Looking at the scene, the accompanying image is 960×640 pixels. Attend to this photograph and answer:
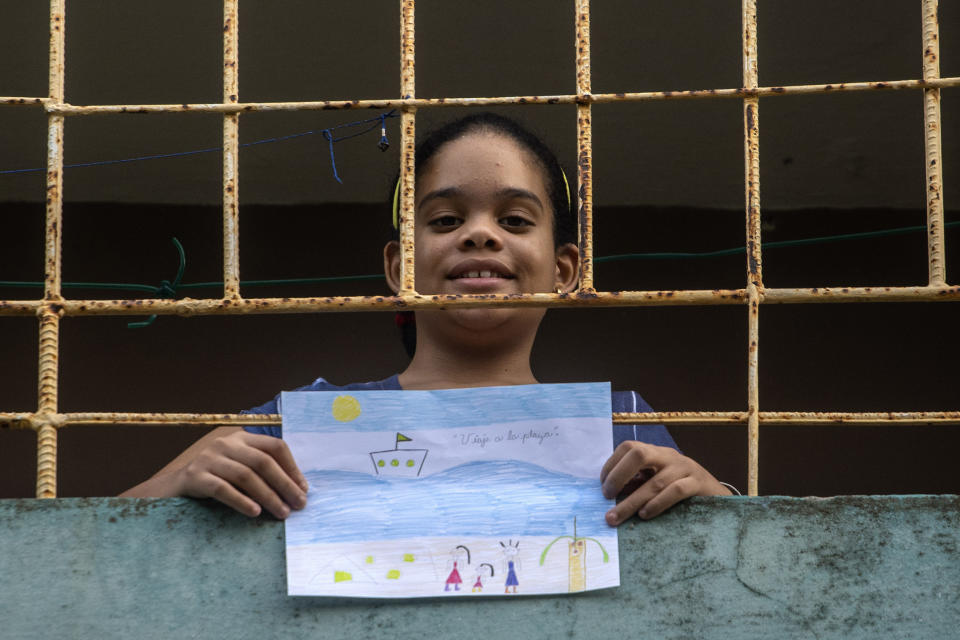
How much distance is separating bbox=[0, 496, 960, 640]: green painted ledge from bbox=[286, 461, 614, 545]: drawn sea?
6 cm

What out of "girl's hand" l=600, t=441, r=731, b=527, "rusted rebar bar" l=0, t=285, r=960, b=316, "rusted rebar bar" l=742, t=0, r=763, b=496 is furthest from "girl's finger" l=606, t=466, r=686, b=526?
"rusted rebar bar" l=0, t=285, r=960, b=316

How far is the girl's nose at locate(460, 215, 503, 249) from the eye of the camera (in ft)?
7.00

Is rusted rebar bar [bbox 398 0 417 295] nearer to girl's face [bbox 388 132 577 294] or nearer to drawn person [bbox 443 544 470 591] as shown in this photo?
drawn person [bbox 443 544 470 591]

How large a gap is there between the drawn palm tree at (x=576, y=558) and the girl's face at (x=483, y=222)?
2.24ft

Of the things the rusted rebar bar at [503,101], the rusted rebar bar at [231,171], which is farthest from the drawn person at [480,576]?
the rusted rebar bar at [503,101]

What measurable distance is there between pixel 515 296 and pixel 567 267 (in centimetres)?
95

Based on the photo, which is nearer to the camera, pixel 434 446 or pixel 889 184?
pixel 434 446

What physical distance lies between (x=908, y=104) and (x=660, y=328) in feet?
4.07

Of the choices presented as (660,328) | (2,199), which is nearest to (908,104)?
(660,328)

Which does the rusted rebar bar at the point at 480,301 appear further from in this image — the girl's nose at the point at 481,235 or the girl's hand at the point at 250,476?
the girl's nose at the point at 481,235

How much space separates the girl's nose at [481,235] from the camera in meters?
2.13

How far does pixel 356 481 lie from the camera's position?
1557 millimetres

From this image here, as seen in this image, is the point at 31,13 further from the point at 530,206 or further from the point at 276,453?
the point at 276,453

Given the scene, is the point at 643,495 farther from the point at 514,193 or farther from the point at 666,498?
the point at 514,193
